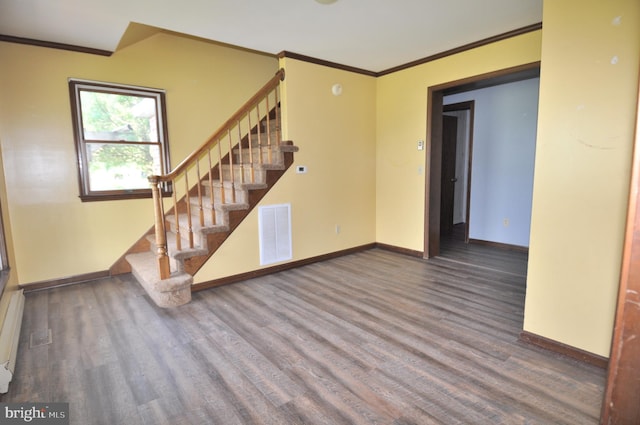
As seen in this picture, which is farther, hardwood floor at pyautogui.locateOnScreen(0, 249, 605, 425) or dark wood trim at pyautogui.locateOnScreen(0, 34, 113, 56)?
dark wood trim at pyautogui.locateOnScreen(0, 34, 113, 56)

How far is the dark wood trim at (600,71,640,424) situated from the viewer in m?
1.54

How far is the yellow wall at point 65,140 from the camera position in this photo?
3414 millimetres

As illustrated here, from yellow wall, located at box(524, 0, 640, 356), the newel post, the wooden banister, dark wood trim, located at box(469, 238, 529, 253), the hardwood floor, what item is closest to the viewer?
the hardwood floor

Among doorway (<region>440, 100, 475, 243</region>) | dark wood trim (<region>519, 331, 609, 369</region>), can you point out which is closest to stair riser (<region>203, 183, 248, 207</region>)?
dark wood trim (<region>519, 331, 609, 369</region>)

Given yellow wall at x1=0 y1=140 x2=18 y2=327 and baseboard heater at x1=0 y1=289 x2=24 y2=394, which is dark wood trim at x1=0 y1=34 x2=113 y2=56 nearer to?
yellow wall at x1=0 y1=140 x2=18 y2=327

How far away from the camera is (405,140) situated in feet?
15.1

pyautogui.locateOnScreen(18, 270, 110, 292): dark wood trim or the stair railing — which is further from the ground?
the stair railing

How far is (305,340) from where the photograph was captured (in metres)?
2.50

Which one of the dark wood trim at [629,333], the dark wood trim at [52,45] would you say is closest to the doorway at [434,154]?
the dark wood trim at [629,333]

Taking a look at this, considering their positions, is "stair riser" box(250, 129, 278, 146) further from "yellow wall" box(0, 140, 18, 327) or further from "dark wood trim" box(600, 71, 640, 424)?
"dark wood trim" box(600, 71, 640, 424)

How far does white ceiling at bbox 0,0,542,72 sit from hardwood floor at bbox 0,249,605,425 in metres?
2.56

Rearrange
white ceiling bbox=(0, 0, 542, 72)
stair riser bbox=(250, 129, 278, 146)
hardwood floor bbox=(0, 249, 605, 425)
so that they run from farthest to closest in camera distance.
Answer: stair riser bbox=(250, 129, 278, 146) → white ceiling bbox=(0, 0, 542, 72) → hardwood floor bbox=(0, 249, 605, 425)

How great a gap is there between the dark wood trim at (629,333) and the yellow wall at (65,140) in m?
4.34

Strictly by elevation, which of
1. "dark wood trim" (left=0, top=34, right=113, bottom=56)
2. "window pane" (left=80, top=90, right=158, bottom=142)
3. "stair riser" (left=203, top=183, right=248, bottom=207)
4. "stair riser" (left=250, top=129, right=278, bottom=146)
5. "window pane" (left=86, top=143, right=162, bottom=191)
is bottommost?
"stair riser" (left=203, top=183, right=248, bottom=207)
